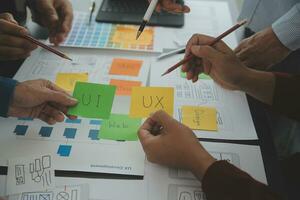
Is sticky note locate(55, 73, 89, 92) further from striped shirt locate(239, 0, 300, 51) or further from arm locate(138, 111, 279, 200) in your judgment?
striped shirt locate(239, 0, 300, 51)

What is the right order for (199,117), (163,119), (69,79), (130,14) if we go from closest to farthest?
1. (163,119)
2. (199,117)
3. (69,79)
4. (130,14)

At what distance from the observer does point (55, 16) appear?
42.1 inches

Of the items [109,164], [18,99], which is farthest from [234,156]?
[18,99]

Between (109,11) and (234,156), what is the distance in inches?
29.6

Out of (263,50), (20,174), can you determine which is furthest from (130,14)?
(20,174)

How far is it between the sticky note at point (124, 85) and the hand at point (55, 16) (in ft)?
0.92

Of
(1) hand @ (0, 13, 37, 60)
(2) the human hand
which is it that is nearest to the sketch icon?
(1) hand @ (0, 13, 37, 60)

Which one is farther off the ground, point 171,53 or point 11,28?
point 11,28

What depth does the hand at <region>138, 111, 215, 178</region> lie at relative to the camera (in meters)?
0.67

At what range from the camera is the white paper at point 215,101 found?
2.59ft

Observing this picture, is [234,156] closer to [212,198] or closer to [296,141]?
[212,198]

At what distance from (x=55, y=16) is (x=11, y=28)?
0.23 metres

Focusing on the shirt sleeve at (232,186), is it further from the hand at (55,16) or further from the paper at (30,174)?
the hand at (55,16)

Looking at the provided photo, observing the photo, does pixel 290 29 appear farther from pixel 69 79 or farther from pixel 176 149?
pixel 69 79
